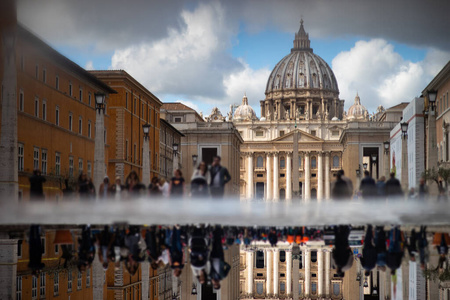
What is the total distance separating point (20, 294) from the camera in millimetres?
24406

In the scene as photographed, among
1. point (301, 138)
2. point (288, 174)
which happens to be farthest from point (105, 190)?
point (288, 174)

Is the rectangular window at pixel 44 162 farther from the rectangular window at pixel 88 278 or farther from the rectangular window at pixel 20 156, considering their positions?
the rectangular window at pixel 88 278

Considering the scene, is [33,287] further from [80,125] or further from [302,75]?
[302,75]

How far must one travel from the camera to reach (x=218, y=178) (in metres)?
20.3

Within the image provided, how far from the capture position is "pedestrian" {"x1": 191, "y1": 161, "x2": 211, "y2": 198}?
20453 mm

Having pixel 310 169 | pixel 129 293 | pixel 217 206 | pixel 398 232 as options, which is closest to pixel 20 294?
pixel 129 293

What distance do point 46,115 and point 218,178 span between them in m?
22.2

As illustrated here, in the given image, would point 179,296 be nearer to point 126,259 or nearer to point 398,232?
point 126,259

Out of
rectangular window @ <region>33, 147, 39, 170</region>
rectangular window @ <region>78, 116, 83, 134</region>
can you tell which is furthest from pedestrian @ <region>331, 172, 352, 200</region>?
rectangular window @ <region>78, 116, 83, 134</region>

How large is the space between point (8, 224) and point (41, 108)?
16.6m

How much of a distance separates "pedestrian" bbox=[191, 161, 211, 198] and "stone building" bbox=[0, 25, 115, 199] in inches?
414

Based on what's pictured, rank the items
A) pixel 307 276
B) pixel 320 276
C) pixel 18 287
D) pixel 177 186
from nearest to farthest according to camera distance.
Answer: pixel 177 186 → pixel 18 287 → pixel 320 276 → pixel 307 276

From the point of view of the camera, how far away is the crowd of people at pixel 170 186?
20.4m

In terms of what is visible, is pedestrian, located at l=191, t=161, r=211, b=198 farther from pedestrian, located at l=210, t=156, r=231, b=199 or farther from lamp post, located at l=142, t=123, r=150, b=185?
lamp post, located at l=142, t=123, r=150, b=185
